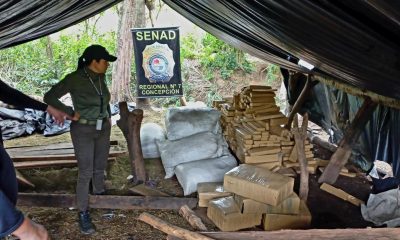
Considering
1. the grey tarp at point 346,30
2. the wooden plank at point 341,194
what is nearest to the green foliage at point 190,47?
the wooden plank at point 341,194

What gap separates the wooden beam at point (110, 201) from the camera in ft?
12.4

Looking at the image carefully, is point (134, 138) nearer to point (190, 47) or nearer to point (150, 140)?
point (150, 140)

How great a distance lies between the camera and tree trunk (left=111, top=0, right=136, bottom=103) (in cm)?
802

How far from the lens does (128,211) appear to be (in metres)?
3.78

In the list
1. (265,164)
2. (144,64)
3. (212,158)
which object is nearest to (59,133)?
(144,64)

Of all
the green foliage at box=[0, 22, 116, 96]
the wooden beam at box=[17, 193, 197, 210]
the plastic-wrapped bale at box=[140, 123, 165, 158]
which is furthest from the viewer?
the green foliage at box=[0, 22, 116, 96]

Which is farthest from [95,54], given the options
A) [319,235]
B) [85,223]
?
[319,235]

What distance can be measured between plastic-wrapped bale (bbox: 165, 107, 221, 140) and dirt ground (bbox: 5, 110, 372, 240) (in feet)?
1.81

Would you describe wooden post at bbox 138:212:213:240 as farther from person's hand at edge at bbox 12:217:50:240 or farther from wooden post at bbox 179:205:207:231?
wooden post at bbox 179:205:207:231

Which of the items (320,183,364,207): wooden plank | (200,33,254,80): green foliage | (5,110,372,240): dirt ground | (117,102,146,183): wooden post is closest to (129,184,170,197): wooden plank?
(5,110,372,240): dirt ground

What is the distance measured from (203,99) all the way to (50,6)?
801 cm

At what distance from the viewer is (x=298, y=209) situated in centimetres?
330

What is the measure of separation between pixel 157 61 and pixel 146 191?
3.26m

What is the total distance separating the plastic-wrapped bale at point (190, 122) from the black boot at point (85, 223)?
1.78 metres
